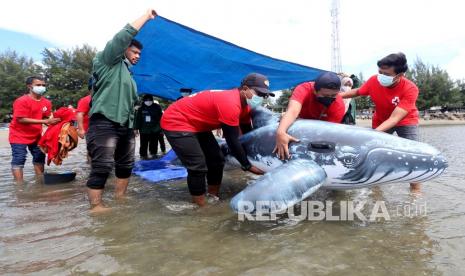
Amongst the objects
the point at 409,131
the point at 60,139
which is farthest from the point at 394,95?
the point at 60,139

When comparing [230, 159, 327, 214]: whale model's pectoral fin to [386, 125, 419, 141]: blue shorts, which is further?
[386, 125, 419, 141]: blue shorts

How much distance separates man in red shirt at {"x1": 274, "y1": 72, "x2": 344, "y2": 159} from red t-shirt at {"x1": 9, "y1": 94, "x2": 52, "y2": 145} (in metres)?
4.01

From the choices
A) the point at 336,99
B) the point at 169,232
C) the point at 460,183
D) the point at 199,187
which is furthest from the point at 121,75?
the point at 460,183

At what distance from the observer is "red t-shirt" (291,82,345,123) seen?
3618 mm

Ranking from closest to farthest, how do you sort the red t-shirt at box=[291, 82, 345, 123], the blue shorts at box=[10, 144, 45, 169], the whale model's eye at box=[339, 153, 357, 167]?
the whale model's eye at box=[339, 153, 357, 167] < the red t-shirt at box=[291, 82, 345, 123] < the blue shorts at box=[10, 144, 45, 169]

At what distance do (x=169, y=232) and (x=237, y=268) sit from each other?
0.88 meters

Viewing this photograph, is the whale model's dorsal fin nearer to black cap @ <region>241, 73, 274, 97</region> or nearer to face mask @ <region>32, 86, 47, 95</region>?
black cap @ <region>241, 73, 274, 97</region>

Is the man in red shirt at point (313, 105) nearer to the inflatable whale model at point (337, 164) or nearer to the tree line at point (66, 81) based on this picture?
the inflatable whale model at point (337, 164)

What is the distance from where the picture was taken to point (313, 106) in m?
3.79

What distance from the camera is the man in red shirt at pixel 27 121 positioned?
532cm

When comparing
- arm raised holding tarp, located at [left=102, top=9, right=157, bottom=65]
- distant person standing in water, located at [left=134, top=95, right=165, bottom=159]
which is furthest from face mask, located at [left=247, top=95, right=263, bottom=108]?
distant person standing in water, located at [left=134, top=95, right=165, bottom=159]

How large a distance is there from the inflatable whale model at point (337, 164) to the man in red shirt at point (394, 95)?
83cm

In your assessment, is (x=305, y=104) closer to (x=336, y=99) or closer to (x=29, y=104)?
(x=336, y=99)

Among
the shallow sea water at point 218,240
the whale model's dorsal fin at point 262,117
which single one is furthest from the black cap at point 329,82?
the shallow sea water at point 218,240
